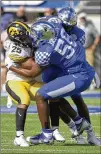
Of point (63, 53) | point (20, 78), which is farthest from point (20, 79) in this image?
point (63, 53)

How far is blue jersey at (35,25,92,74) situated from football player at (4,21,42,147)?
36cm

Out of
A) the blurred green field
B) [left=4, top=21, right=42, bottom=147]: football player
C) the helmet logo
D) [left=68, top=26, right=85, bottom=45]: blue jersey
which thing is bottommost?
the blurred green field

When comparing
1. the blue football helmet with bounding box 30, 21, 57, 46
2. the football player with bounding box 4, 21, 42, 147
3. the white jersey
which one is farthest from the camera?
the white jersey

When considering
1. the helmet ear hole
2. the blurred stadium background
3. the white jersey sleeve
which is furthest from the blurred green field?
the helmet ear hole

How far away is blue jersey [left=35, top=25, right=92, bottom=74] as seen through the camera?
8.95 m

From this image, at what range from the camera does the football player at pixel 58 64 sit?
902cm

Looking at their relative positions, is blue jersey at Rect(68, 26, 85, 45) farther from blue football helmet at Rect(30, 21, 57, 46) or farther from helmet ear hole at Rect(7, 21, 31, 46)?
helmet ear hole at Rect(7, 21, 31, 46)

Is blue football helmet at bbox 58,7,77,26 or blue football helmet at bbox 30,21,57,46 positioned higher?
blue football helmet at bbox 58,7,77,26

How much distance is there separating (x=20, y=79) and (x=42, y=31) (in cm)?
73

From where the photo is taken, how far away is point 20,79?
9.55 m

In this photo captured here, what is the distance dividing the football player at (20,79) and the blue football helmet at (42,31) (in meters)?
0.14

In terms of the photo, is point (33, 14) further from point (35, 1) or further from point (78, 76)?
point (78, 76)

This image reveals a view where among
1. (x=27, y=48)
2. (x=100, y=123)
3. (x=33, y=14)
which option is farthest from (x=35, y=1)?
(x=27, y=48)

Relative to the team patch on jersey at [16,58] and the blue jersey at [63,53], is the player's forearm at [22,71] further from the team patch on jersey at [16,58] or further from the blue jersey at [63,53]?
the blue jersey at [63,53]
